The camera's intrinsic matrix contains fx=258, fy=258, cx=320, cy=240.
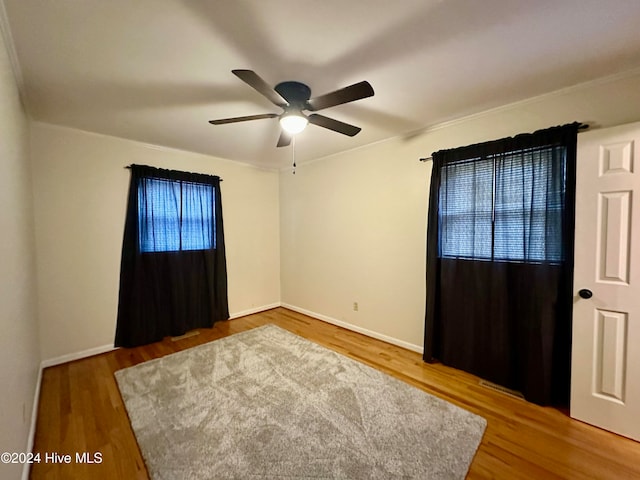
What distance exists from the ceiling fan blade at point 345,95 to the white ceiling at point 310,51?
222mm

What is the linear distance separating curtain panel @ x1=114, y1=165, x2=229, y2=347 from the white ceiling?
1.07 m

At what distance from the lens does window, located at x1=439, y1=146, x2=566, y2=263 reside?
2.12 meters

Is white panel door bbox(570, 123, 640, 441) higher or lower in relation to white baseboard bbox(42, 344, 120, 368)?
higher

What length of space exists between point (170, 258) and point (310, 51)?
304 cm

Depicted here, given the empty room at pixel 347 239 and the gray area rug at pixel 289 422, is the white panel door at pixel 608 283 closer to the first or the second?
the empty room at pixel 347 239

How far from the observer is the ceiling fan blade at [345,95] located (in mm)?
1585

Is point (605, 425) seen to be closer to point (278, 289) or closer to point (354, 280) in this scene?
point (354, 280)

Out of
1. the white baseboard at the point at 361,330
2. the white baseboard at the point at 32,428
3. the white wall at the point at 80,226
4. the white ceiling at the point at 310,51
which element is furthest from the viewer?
the white baseboard at the point at 361,330

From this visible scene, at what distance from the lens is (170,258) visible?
346 cm

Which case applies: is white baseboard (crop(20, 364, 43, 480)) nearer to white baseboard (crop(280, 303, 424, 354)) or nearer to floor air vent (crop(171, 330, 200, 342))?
floor air vent (crop(171, 330, 200, 342))

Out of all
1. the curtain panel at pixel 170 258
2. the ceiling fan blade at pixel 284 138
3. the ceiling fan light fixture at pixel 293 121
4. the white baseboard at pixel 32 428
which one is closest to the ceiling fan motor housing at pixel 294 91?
the ceiling fan light fixture at pixel 293 121

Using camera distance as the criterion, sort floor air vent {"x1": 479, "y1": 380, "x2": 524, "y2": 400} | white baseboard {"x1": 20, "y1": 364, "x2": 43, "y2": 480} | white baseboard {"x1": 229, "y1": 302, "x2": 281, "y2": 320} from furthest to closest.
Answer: white baseboard {"x1": 229, "y1": 302, "x2": 281, "y2": 320}
floor air vent {"x1": 479, "y1": 380, "x2": 524, "y2": 400}
white baseboard {"x1": 20, "y1": 364, "x2": 43, "y2": 480}

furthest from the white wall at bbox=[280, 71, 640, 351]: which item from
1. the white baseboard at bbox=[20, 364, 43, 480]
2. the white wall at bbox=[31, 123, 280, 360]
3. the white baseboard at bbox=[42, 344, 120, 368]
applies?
the white baseboard at bbox=[20, 364, 43, 480]

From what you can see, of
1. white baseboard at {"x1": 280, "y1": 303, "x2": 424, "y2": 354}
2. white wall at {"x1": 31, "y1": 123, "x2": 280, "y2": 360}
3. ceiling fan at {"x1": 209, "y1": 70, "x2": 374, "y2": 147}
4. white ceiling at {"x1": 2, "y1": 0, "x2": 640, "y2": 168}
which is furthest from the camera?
white baseboard at {"x1": 280, "y1": 303, "x2": 424, "y2": 354}
